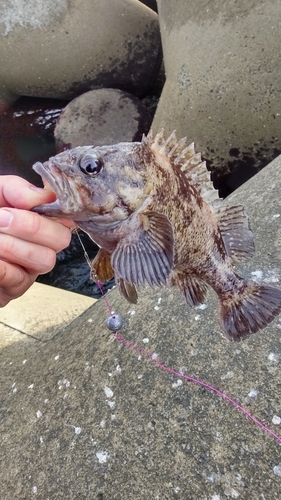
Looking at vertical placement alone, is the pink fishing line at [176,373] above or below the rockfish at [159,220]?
below

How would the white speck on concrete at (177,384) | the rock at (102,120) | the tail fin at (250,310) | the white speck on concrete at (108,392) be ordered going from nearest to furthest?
1. the tail fin at (250,310)
2. the white speck on concrete at (177,384)
3. the white speck on concrete at (108,392)
4. the rock at (102,120)

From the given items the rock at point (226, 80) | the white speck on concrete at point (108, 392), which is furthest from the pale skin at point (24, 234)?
the rock at point (226, 80)

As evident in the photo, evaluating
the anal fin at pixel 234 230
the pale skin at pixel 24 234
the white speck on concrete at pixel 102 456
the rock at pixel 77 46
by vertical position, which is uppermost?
the rock at pixel 77 46

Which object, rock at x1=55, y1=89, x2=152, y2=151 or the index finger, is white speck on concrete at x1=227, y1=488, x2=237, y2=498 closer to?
the index finger

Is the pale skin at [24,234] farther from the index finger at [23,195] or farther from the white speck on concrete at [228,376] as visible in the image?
the white speck on concrete at [228,376]

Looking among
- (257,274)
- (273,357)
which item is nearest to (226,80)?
(257,274)

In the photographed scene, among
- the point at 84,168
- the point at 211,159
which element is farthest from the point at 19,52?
the point at 84,168

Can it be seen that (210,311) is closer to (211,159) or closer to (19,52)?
(211,159)

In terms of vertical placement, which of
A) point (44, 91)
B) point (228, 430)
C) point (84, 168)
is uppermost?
point (44, 91)

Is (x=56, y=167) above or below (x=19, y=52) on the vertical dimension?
below
